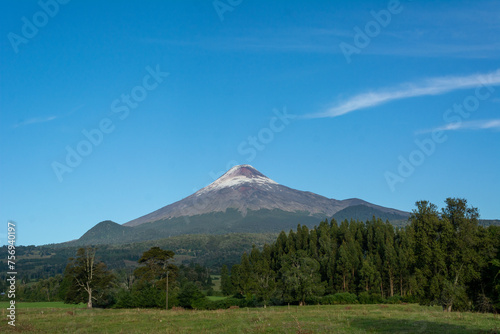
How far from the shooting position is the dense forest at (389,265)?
3944 centimetres

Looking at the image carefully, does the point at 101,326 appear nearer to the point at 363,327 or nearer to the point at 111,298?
the point at 363,327

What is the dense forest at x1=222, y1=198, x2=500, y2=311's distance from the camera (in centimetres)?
3944

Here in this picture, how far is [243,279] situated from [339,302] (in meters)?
21.0

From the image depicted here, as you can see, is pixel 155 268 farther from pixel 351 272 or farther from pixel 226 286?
pixel 351 272

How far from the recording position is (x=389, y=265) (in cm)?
8156

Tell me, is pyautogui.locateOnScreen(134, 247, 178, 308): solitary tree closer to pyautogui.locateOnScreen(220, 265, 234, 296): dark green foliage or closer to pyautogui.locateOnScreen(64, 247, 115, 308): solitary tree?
pyautogui.locateOnScreen(64, 247, 115, 308): solitary tree

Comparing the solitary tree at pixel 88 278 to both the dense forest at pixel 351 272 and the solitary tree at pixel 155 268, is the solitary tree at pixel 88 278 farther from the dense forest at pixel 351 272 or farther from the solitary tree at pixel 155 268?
the solitary tree at pixel 155 268

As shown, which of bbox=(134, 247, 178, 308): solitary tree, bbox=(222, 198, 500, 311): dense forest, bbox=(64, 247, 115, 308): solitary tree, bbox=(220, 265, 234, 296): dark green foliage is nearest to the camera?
bbox=(222, 198, 500, 311): dense forest

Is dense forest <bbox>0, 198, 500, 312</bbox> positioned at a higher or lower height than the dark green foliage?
higher

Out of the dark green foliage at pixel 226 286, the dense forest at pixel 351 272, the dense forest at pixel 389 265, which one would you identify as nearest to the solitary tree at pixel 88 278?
the dense forest at pixel 351 272

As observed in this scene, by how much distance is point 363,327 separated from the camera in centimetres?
2603

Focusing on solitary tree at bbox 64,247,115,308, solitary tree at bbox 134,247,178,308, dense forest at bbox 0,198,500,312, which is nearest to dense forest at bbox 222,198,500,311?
dense forest at bbox 0,198,500,312

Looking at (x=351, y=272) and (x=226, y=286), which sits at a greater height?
(x=351, y=272)

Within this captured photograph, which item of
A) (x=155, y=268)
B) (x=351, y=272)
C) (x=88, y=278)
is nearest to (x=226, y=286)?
(x=155, y=268)
